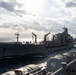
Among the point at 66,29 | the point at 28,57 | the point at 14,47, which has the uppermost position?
the point at 66,29

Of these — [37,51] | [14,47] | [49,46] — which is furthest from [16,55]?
[49,46]

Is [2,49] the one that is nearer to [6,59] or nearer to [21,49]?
[6,59]

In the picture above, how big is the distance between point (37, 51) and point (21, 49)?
10376 mm

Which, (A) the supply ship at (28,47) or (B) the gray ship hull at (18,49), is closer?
(B) the gray ship hull at (18,49)

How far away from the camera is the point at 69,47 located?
105m

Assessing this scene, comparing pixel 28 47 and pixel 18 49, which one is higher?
pixel 28 47

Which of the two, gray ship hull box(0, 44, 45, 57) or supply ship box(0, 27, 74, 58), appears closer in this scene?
gray ship hull box(0, 44, 45, 57)

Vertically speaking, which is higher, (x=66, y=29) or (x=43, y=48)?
(x=66, y=29)

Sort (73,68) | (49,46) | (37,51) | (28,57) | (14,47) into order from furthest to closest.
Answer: (49,46)
(37,51)
(28,57)
(14,47)
(73,68)

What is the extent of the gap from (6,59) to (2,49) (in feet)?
12.9

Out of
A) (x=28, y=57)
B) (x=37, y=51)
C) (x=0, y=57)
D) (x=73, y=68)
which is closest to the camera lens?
(x=73, y=68)

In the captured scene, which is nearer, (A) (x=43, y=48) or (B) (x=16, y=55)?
(B) (x=16, y=55)

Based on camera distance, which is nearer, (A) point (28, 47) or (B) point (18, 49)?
(B) point (18, 49)

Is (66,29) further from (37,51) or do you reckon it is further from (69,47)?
(37,51)
